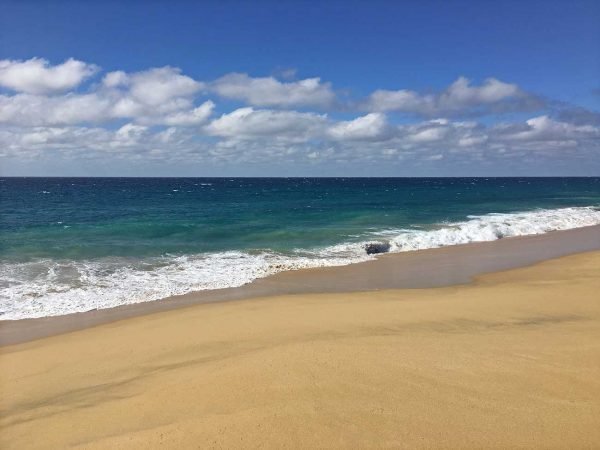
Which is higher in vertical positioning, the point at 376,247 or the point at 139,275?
the point at 376,247

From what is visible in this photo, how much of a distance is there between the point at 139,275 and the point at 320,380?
441 inches

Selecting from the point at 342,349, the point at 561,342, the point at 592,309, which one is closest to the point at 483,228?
the point at 592,309

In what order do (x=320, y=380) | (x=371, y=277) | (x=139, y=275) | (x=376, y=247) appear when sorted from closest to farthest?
(x=320, y=380) → (x=371, y=277) → (x=139, y=275) → (x=376, y=247)

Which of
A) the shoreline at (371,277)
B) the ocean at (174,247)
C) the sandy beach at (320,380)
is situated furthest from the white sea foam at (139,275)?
the sandy beach at (320,380)

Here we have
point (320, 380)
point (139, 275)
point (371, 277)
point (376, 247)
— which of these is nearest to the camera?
point (320, 380)

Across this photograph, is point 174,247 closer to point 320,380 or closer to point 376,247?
point 376,247

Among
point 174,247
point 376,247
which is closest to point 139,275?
point 174,247

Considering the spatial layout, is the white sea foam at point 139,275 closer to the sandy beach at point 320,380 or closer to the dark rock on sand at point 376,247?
the dark rock on sand at point 376,247

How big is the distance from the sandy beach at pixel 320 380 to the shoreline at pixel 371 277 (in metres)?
1.16

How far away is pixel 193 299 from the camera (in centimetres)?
1248

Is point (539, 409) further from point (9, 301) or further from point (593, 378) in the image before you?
point (9, 301)

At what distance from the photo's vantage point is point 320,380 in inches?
237

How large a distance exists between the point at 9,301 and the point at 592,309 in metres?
15.3

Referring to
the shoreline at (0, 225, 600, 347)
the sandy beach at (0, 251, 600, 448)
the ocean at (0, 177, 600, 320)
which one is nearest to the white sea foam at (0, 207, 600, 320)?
the ocean at (0, 177, 600, 320)
